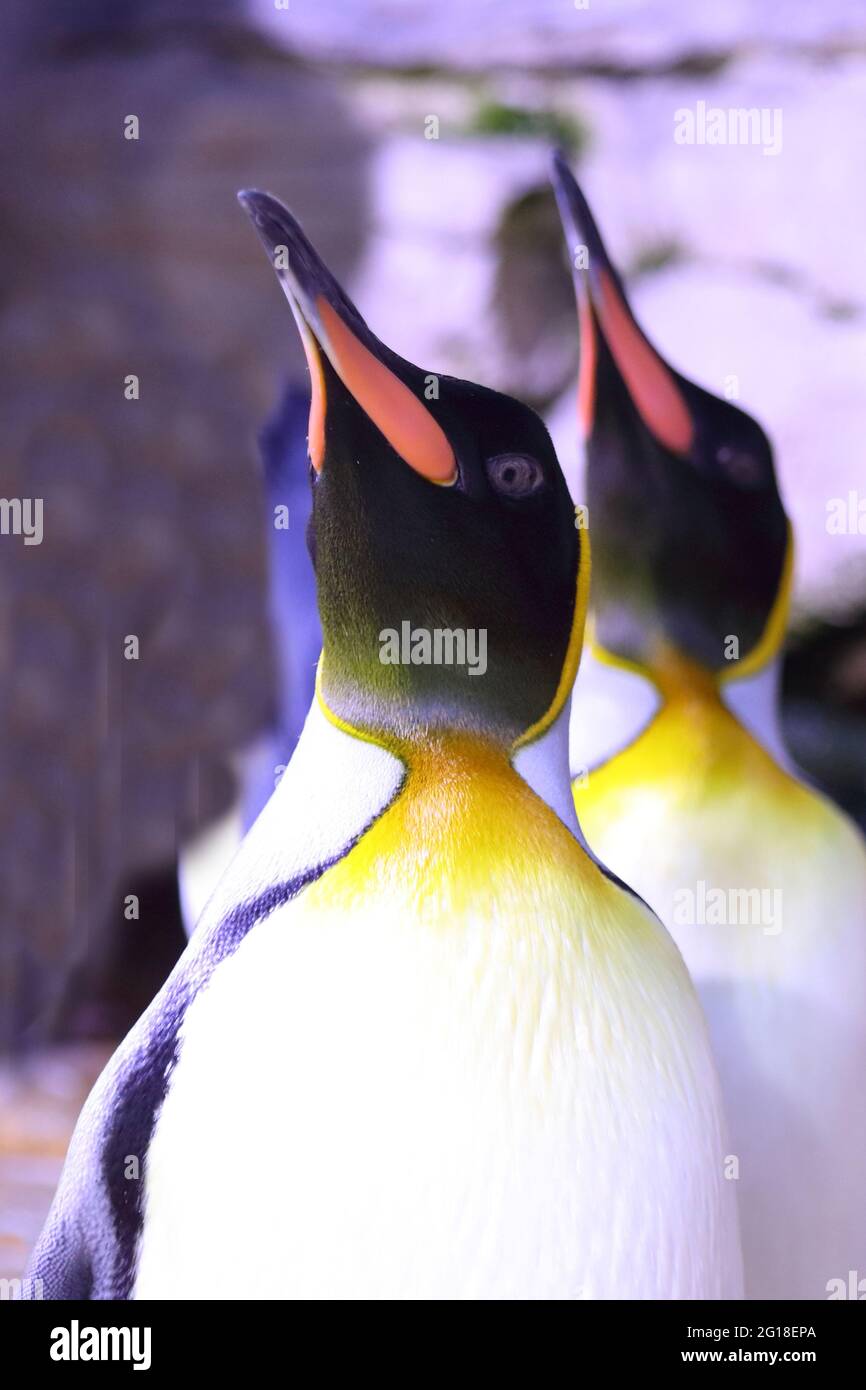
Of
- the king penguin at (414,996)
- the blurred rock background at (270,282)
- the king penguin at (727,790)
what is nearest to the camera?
the king penguin at (414,996)

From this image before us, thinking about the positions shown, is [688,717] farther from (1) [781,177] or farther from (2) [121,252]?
(2) [121,252]

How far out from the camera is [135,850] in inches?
85.8

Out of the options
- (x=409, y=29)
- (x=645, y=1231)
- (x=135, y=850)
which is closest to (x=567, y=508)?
(x=645, y=1231)

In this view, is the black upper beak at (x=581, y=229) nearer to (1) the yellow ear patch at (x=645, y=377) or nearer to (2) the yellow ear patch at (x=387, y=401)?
(1) the yellow ear patch at (x=645, y=377)

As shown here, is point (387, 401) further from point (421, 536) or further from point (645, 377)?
point (645, 377)

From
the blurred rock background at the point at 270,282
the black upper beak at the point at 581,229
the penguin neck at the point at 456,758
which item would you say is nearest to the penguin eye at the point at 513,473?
the penguin neck at the point at 456,758

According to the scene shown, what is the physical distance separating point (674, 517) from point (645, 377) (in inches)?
4.3

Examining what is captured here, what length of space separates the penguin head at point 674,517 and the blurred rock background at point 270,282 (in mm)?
1091

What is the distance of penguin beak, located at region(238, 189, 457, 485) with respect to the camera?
0.58 meters

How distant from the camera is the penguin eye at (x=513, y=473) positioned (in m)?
0.62

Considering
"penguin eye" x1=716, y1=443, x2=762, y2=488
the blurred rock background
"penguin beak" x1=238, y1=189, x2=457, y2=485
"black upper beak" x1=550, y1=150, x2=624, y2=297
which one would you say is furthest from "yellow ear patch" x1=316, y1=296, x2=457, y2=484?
the blurred rock background

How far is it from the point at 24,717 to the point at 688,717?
163 cm

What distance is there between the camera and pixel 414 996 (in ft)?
1.92

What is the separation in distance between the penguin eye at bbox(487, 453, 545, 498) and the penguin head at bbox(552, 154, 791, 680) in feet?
1.08
